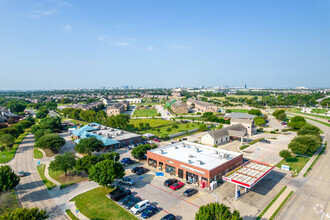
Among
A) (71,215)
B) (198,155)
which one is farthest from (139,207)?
(198,155)

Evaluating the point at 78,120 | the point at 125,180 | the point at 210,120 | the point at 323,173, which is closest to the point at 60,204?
the point at 125,180

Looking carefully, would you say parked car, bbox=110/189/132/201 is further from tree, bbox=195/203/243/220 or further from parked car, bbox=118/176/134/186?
tree, bbox=195/203/243/220

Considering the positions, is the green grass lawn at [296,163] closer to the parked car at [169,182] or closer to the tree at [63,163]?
the parked car at [169,182]

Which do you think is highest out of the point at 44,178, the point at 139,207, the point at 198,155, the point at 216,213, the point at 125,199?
the point at 216,213

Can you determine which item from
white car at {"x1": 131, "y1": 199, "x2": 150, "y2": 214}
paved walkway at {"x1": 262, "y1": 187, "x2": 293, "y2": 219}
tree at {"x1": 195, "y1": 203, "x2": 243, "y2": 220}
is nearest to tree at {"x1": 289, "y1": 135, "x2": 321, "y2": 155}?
paved walkway at {"x1": 262, "y1": 187, "x2": 293, "y2": 219}

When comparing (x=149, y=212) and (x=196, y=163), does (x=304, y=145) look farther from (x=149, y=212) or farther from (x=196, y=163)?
(x=149, y=212)

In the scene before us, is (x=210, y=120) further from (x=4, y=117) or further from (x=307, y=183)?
(x=4, y=117)

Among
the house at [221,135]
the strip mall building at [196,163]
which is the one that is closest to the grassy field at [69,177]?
the strip mall building at [196,163]

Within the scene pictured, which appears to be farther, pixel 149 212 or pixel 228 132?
pixel 228 132
